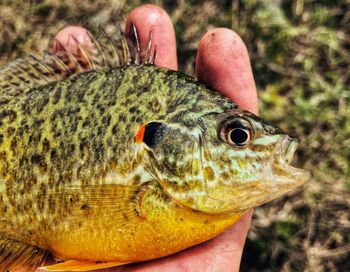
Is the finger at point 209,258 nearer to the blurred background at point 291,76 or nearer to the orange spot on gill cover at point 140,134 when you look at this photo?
the orange spot on gill cover at point 140,134

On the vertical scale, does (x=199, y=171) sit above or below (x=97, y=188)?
above

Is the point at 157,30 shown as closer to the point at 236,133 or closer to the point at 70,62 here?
the point at 70,62

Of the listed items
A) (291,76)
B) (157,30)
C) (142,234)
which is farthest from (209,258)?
(291,76)

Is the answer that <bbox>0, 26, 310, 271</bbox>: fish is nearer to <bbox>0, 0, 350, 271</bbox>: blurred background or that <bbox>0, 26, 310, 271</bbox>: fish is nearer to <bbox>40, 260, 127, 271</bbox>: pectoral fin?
<bbox>40, 260, 127, 271</bbox>: pectoral fin

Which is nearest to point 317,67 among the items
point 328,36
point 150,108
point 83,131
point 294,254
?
point 328,36

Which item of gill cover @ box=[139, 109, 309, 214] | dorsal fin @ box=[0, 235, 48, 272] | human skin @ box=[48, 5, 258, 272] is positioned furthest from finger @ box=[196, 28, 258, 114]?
dorsal fin @ box=[0, 235, 48, 272]

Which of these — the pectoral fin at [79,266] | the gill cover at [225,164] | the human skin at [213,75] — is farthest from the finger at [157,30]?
the pectoral fin at [79,266]

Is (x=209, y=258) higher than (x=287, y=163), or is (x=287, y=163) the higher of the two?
(x=287, y=163)

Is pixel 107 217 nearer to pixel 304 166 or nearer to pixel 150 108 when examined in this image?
pixel 150 108
